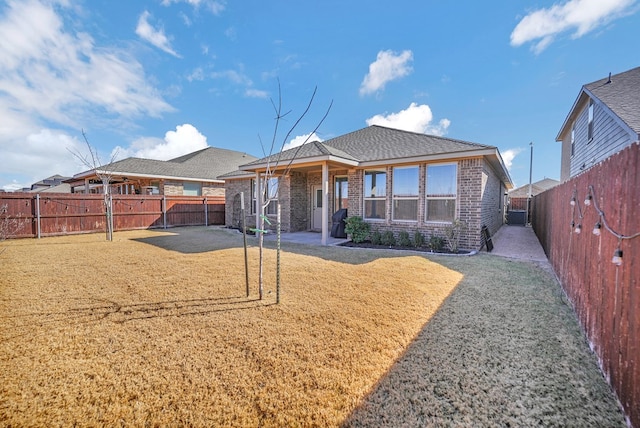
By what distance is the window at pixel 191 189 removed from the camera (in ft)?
59.8

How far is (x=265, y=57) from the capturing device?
32.7ft

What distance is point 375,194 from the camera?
386 inches

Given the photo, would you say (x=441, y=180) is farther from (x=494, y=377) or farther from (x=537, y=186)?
(x=537, y=186)

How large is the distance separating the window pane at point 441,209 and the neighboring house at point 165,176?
1499 cm

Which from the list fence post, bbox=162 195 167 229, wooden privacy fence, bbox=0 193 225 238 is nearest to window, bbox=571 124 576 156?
wooden privacy fence, bbox=0 193 225 238

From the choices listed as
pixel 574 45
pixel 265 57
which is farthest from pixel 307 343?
pixel 574 45

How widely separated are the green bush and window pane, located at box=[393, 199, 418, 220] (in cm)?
111

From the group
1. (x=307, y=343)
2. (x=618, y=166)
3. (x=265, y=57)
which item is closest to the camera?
(x=618, y=166)

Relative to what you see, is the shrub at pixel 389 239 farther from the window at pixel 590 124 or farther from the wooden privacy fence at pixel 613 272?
the window at pixel 590 124

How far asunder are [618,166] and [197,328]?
14.9 feet

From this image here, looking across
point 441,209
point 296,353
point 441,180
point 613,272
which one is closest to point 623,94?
point 441,180

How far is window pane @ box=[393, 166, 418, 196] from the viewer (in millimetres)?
8984

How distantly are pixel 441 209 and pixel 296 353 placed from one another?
7.49m

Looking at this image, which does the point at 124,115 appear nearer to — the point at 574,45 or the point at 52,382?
the point at 52,382
